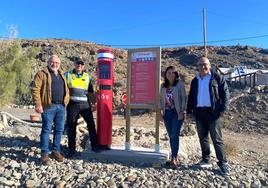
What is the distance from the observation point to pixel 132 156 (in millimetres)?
7797

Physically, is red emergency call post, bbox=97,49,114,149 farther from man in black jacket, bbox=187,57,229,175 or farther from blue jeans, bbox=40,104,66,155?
man in black jacket, bbox=187,57,229,175

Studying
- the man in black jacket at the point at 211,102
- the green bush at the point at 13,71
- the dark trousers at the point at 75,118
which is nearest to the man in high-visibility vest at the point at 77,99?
the dark trousers at the point at 75,118

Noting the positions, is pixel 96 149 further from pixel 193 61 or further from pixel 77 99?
pixel 193 61

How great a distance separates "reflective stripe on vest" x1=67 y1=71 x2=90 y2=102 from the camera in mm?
7724

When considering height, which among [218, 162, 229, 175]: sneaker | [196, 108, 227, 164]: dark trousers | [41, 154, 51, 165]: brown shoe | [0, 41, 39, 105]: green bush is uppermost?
[0, 41, 39, 105]: green bush

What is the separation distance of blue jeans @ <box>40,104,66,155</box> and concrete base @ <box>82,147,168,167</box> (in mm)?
864

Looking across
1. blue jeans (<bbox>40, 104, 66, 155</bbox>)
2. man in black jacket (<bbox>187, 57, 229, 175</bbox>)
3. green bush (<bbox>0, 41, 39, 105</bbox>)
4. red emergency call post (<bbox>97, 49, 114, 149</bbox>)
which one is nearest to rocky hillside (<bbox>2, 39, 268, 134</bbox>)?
green bush (<bbox>0, 41, 39, 105</bbox>)

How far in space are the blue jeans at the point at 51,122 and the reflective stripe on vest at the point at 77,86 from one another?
437mm

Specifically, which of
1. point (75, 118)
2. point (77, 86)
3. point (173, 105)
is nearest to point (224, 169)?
point (173, 105)

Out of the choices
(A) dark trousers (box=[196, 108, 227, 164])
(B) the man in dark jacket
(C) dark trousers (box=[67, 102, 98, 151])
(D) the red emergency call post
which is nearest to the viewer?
(A) dark trousers (box=[196, 108, 227, 164])

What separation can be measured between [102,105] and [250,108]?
1347cm

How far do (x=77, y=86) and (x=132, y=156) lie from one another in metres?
1.71

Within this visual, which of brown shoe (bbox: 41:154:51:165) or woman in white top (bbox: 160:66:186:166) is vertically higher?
woman in white top (bbox: 160:66:186:166)

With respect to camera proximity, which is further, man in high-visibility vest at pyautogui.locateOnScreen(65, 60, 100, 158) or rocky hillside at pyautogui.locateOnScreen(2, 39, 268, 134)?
rocky hillside at pyautogui.locateOnScreen(2, 39, 268, 134)
